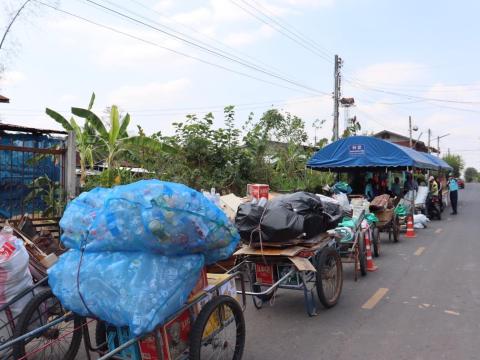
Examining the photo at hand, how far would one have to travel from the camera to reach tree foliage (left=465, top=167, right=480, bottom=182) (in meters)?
132

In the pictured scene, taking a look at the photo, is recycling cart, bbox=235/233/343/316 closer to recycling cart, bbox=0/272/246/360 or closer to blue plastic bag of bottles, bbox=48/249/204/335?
recycling cart, bbox=0/272/246/360

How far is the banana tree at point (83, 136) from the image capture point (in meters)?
10.8

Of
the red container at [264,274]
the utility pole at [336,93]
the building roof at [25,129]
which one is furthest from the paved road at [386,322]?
the utility pole at [336,93]

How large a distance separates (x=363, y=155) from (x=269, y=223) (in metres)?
11.5

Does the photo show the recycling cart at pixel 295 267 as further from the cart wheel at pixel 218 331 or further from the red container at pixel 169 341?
the red container at pixel 169 341

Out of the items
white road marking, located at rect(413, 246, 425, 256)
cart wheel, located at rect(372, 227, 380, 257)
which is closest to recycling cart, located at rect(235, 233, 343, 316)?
cart wheel, located at rect(372, 227, 380, 257)

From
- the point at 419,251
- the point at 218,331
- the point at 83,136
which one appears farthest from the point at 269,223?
the point at 83,136

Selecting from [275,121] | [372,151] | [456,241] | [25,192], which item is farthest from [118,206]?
[275,121]

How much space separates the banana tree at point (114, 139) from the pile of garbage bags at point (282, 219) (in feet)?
21.0

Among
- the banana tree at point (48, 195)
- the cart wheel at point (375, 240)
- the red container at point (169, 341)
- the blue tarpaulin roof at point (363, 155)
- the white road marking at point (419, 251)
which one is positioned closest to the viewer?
the red container at point (169, 341)

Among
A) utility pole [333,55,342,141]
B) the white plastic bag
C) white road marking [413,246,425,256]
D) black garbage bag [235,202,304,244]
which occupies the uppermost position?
utility pole [333,55,342,141]

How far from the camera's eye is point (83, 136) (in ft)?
36.2

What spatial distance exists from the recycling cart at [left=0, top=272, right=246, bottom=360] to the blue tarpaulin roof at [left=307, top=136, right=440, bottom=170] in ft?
40.8

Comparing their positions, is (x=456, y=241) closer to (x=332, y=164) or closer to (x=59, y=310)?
(x=332, y=164)
